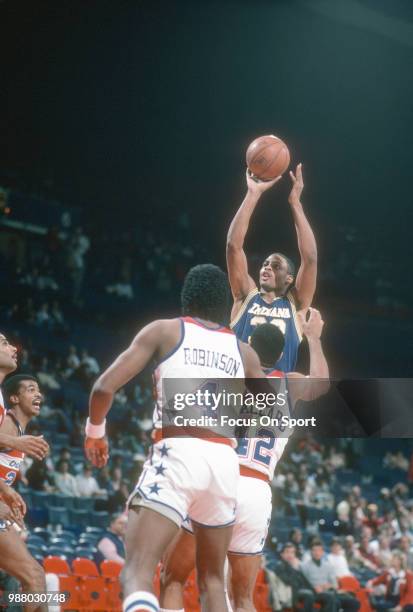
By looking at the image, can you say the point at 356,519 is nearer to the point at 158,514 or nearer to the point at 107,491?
the point at 107,491

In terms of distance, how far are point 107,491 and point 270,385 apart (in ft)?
24.5

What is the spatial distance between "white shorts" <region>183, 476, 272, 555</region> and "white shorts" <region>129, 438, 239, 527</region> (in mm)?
855

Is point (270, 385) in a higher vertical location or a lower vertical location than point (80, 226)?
lower

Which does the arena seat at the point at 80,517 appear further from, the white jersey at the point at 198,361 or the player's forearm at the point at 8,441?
the white jersey at the point at 198,361

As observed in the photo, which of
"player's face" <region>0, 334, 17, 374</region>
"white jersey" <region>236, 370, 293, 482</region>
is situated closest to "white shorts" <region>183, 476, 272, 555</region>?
"white jersey" <region>236, 370, 293, 482</region>

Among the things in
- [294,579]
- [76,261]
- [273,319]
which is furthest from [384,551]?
[273,319]

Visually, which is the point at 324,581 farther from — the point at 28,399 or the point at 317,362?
the point at 317,362

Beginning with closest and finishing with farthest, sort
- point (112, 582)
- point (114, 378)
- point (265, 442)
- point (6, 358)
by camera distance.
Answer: point (114, 378), point (265, 442), point (6, 358), point (112, 582)

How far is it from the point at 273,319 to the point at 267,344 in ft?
1.83

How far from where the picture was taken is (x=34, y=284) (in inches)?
653

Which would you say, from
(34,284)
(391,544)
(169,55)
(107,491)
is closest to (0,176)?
(34,284)

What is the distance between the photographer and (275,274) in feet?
20.8

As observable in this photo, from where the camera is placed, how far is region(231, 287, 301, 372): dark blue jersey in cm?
624

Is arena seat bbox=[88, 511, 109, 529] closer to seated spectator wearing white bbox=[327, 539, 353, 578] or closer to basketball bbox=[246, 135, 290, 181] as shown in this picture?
seated spectator wearing white bbox=[327, 539, 353, 578]
